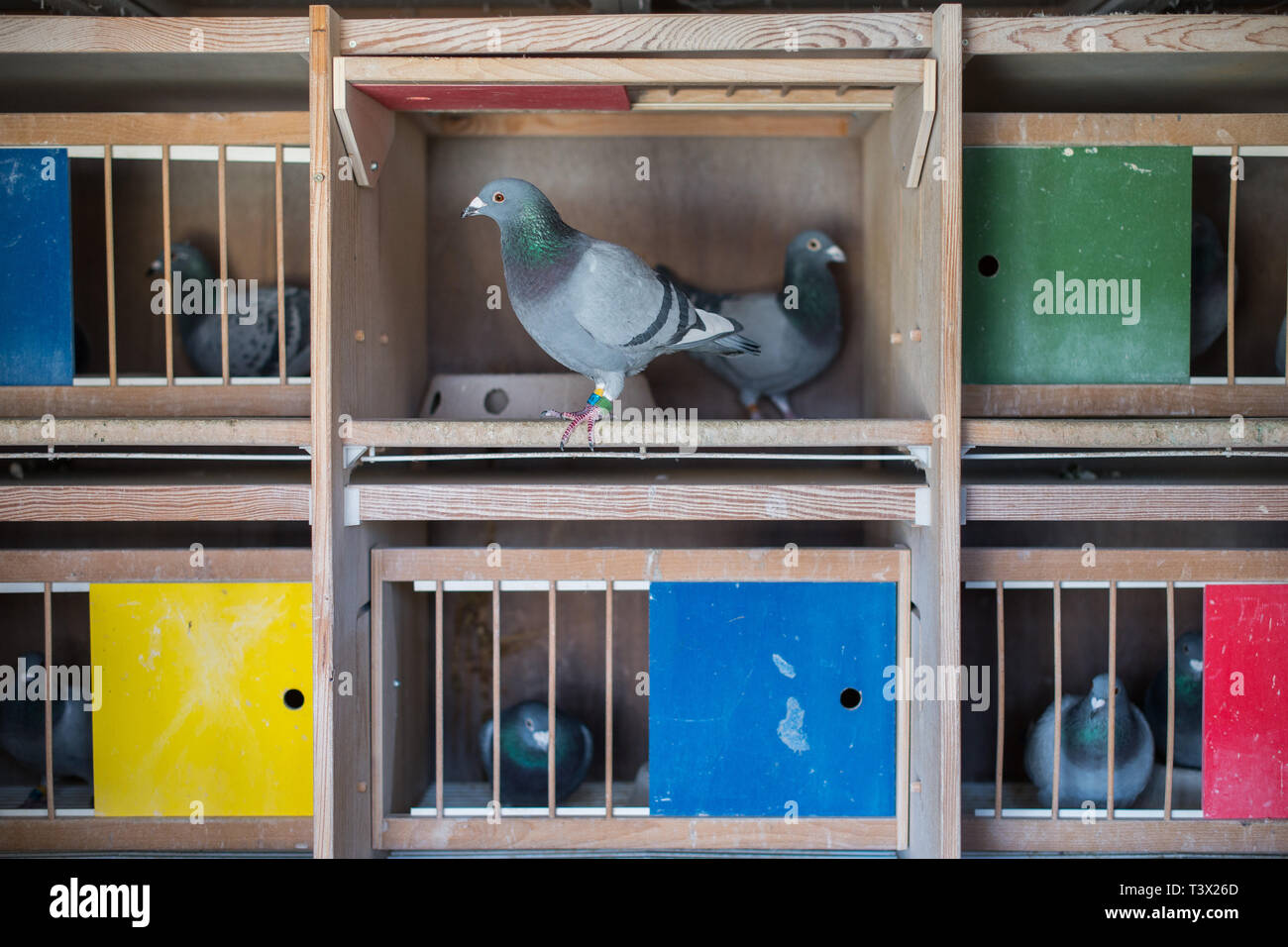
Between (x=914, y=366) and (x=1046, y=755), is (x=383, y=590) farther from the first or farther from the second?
(x=1046, y=755)

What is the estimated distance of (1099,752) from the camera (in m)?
1.43

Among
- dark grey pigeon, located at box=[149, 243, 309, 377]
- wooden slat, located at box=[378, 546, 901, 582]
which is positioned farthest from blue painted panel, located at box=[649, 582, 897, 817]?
dark grey pigeon, located at box=[149, 243, 309, 377]

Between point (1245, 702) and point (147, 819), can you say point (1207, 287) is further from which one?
point (147, 819)

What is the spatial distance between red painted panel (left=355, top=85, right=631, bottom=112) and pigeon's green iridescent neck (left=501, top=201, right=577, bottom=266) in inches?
6.5

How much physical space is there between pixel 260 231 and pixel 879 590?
1277 millimetres

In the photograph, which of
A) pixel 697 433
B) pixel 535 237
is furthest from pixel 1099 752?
pixel 535 237

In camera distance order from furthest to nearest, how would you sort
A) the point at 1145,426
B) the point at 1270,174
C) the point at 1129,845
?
the point at 1270,174 → the point at 1129,845 → the point at 1145,426

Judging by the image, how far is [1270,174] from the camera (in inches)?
65.1

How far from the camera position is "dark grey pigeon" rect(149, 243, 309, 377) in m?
1.54

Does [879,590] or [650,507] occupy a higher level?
[650,507]

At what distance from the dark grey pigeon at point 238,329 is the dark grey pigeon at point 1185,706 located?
5.16 feet

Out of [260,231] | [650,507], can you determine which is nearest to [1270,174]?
[650,507]

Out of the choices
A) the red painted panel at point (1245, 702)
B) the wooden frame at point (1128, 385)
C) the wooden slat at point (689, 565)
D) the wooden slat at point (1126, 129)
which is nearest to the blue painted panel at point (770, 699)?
the wooden slat at point (689, 565)

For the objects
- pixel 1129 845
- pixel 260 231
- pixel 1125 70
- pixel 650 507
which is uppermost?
pixel 1125 70
